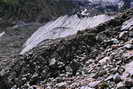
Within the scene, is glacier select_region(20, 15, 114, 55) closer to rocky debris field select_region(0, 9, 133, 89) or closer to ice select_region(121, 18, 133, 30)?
rocky debris field select_region(0, 9, 133, 89)

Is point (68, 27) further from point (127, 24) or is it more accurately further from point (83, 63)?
point (83, 63)

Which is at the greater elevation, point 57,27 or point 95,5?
point 95,5

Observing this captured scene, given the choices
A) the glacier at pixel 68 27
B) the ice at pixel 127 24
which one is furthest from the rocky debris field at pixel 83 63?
the glacier at pixel 68 27

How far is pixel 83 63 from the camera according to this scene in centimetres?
900

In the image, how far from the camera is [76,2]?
28172 mm

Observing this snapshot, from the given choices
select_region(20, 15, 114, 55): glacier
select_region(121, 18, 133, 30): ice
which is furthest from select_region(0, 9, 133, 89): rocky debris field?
select_region(20, 15, 114, 55): glacier

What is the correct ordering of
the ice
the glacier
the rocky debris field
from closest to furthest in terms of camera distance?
the rocky debris field → the ice → the glacier

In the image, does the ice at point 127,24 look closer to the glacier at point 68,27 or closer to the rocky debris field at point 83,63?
the rocky debris field at point 83,63

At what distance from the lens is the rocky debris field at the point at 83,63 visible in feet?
24.2

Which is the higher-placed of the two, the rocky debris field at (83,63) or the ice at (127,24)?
the ice at (127,24)

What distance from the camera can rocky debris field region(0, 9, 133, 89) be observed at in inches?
291

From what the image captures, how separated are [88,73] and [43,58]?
215 cm

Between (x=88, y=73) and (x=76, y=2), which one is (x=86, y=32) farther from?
(x=76, y=2)

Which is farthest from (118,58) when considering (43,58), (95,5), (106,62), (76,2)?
(76,2)
